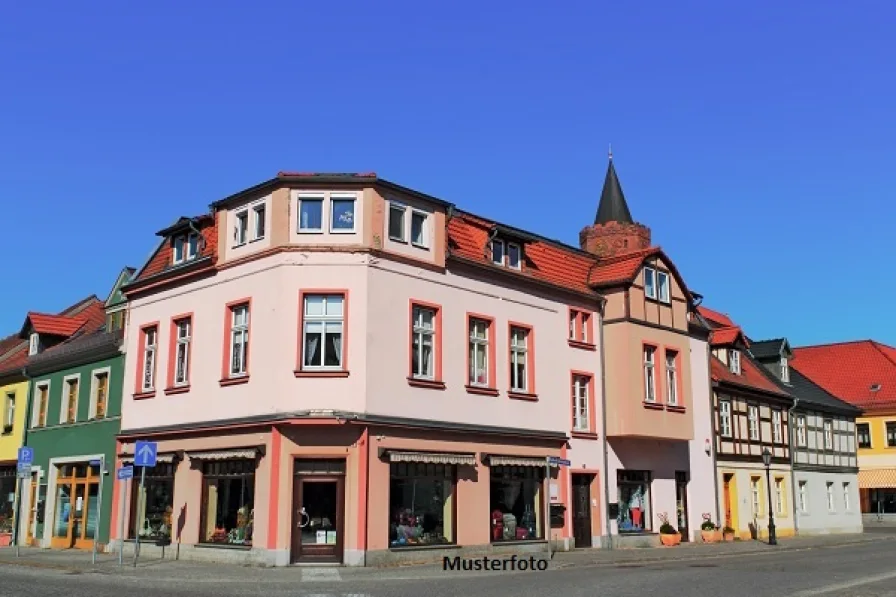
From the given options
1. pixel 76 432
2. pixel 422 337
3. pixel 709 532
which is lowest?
pixel 709 532

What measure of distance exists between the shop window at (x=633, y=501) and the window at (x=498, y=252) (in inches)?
342

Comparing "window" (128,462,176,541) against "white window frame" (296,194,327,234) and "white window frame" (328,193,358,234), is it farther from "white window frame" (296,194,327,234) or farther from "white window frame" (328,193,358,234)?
"white window frame" (328,193,358,234)

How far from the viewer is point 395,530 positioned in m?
24.2

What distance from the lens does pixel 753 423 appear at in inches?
1583

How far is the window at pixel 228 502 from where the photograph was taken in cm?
2422

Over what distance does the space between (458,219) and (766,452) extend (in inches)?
636

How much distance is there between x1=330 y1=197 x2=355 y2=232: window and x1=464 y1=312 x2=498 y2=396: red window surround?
485 cm

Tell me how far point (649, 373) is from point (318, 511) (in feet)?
45.7

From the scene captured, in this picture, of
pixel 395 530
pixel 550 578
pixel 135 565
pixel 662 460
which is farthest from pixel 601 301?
pixel 135 565

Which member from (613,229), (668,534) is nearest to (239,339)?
(668,534)

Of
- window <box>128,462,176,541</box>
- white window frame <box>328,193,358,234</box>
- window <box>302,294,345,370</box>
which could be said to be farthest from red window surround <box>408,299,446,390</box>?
window <box>128,462,176,541</box>

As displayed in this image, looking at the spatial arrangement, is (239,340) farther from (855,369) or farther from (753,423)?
(855,369)

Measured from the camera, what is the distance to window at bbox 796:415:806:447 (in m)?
43.5

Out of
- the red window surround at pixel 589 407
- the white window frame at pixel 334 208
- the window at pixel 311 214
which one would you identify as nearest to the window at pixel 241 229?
the window at pixel 311 214
